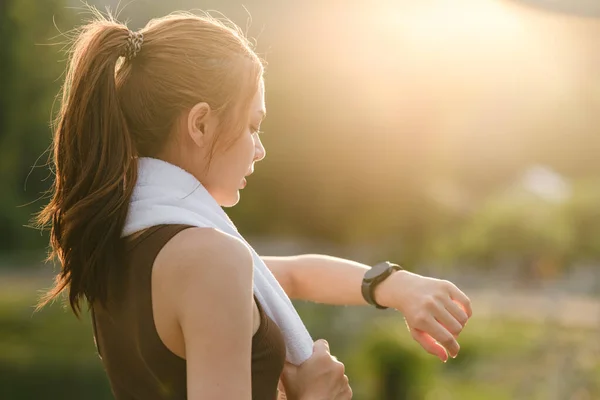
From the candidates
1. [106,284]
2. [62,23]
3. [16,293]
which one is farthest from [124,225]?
[62,23]

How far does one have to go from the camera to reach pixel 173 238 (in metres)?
1.64

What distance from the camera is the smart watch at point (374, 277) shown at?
2145mm

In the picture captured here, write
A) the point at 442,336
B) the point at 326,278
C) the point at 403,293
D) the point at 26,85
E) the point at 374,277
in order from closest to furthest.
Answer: the point at 442,336 → the point at 403,293 → the point at 374,277 → the point at 326,278 → the point at 26,85

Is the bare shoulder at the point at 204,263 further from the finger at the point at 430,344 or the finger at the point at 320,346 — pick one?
the finger at the point at 430,344

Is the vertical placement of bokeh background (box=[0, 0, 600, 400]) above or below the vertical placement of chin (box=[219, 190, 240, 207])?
below

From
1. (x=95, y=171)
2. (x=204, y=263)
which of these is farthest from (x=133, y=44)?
(x=204, y=263)

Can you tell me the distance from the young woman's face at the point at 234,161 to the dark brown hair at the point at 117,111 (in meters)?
0.03

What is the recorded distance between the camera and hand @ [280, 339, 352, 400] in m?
1.87

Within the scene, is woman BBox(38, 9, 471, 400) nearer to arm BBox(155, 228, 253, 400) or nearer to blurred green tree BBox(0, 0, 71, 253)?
arm BBox(155, 228, 253, 400)

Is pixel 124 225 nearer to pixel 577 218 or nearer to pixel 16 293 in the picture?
pixel 16 293

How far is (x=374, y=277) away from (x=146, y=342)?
69 centimetres

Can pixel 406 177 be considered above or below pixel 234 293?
below

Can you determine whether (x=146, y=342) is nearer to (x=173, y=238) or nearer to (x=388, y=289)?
(x=173, y=238)

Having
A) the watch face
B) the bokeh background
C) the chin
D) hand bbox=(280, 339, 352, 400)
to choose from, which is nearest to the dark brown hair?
the chin
